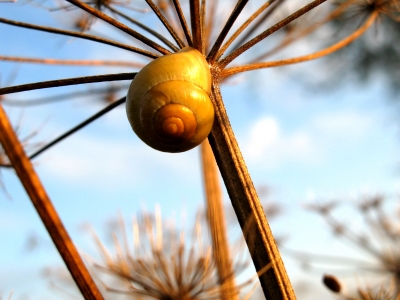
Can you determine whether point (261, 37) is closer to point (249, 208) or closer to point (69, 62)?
point (249, 208)

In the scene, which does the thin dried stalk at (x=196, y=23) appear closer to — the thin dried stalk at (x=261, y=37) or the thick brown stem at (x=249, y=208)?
the thin dried stalk at (x=261, y=37)

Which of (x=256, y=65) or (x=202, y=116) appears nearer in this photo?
(x=202, y=116)

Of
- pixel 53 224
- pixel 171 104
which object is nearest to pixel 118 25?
pixel 171 104

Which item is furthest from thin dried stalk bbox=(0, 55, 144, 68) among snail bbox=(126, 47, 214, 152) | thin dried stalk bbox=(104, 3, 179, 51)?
snail bbox=(126, 47, 214, 152)

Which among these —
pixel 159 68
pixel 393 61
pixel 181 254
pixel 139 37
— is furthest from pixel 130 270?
pixel 393 61

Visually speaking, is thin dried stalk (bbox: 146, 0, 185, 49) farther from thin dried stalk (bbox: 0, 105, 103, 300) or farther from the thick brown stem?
thin dried stalk (bbox: 0, 105, 103, 300)

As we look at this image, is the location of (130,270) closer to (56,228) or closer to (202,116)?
(56,228)
